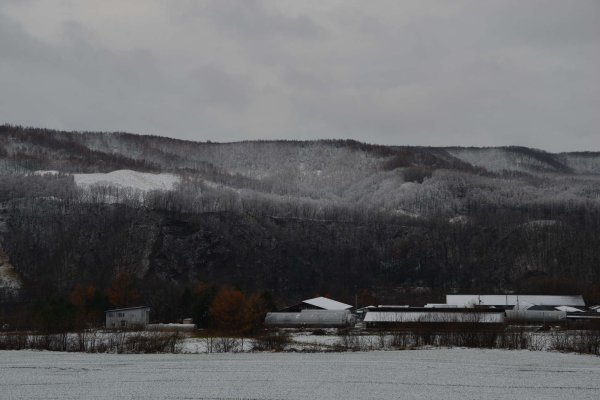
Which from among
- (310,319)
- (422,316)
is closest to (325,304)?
(310,319)

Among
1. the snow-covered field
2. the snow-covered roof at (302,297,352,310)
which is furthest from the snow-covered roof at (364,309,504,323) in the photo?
the snow-covered field

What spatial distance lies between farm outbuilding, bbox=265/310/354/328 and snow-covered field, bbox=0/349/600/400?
43430 millimetres

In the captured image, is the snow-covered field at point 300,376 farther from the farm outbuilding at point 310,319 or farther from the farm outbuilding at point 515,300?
the farm outbuilding at point 515,300

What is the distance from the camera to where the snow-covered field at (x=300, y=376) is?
26.0 metres

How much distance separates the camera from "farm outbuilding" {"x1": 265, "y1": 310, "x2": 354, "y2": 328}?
283 ft

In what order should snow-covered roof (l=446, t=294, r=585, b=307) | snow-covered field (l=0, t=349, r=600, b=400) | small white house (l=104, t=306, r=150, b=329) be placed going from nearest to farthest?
snow-covered field (l=0, t=349, r=600, b=400)
small white house (l=104, t=306, r=150, b=329)
snow-covered roof (l=446, t=294, r=585, b=307)

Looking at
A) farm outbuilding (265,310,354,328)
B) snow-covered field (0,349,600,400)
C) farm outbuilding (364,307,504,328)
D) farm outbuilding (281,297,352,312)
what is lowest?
farm outbuilding (265,310,354,328)

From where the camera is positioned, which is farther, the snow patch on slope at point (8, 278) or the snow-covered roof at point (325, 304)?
the snow patch on slope at point (8, 278)

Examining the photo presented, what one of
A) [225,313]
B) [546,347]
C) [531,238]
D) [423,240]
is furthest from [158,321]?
[531,238]

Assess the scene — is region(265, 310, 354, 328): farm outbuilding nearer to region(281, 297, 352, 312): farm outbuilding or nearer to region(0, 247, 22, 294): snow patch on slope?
region(281, 297, 352, 312): farm outbuilding

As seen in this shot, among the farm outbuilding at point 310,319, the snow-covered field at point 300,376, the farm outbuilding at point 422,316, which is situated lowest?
the farm outbuilding at point 310,319

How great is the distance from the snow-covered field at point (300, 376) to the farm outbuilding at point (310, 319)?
142 ft

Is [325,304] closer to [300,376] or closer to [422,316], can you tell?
[422,316]

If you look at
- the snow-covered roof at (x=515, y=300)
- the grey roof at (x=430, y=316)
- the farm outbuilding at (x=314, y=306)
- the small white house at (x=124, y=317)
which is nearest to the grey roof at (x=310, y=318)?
the farm outbuilding at (x=314, y=306)
